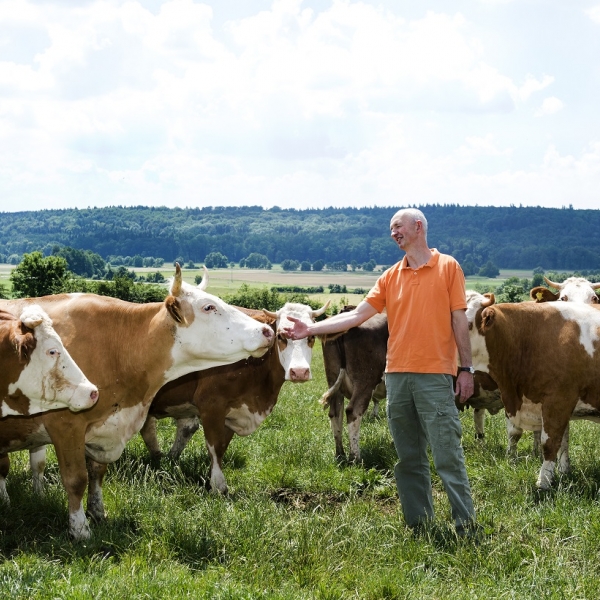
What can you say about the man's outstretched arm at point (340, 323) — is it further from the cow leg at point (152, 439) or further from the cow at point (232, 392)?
the cow leg at point (152, 439)

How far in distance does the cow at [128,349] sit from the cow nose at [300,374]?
0.87 metres

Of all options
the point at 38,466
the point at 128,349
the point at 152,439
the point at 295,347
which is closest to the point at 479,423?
the point at 295,347

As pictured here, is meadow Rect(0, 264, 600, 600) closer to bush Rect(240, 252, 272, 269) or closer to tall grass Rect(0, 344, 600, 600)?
tall grass Rect(0, 344, 600, 600)

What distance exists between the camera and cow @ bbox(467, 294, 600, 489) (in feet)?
25.1

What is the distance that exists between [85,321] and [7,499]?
6.42ft

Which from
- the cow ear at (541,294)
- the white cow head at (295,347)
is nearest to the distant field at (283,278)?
the cow ear at (541,294)

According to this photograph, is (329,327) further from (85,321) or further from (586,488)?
(586,488)

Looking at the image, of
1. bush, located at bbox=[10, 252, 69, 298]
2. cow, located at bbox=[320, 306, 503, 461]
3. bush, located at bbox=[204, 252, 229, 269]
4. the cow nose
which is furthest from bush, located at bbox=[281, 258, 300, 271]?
the cow nose

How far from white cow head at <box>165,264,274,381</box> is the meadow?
1.44 metres

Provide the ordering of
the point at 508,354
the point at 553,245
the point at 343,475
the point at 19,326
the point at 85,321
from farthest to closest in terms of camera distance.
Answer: the point at 553,245, the point at 343,475, the point at 508,354, the point at 85,321, the point at 19,326

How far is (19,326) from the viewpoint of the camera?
592 centimetres

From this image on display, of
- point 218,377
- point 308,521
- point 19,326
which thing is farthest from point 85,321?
point 308,521

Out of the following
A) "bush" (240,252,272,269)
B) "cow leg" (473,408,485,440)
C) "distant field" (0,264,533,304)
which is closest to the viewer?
"cow leg" (473,408,485,440)

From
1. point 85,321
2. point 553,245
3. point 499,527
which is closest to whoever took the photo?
point 499,527
